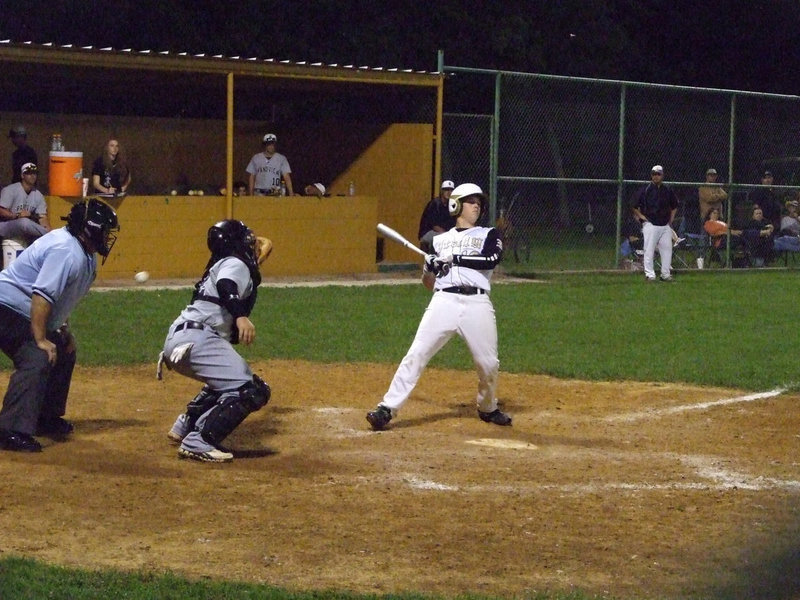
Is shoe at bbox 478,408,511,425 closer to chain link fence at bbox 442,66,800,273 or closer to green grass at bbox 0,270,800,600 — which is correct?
green grass at bbox 0,270,800,600

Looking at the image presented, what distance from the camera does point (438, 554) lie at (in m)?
5.62

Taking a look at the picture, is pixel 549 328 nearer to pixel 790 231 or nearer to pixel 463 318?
pixel 463 318

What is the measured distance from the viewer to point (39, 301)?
733 cm

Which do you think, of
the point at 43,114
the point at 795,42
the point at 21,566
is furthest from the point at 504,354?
the point at 43,114

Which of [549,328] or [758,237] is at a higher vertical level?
[758,237]

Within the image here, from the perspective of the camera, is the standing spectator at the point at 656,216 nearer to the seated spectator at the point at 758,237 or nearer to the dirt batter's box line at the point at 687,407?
the seated spectator at the point at 758,237

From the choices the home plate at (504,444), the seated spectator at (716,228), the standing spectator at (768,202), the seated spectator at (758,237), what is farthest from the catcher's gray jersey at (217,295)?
the standing spectator at (768,202)

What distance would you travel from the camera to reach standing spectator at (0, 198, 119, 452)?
739cm

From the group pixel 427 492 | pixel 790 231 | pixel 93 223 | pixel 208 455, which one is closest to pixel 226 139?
pixel 790 231

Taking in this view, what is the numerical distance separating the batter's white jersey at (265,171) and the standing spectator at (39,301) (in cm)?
1145

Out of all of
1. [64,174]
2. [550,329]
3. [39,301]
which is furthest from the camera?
[64,174]

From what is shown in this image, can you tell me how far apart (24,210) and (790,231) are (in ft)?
48.4

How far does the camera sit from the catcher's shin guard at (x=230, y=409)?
Result: 7.43 metres

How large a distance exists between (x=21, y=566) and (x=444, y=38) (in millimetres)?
26190
